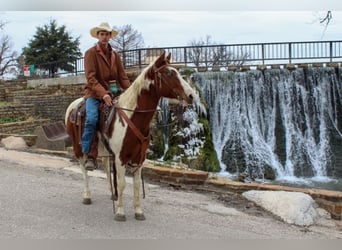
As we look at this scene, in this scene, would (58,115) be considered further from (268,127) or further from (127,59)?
(268,127)

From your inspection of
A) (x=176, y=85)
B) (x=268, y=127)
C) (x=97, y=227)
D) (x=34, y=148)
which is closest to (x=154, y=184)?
(x=97, y=227)

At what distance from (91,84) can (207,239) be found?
218cm

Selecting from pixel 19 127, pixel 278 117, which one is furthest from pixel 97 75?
pixel 278 117

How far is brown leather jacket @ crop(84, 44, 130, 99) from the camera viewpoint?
529 cm

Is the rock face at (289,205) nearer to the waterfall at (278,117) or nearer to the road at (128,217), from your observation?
the road at (128,217)

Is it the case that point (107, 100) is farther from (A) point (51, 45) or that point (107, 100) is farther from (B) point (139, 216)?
(A) point (51, 45)

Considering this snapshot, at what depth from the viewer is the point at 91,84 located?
5.30m

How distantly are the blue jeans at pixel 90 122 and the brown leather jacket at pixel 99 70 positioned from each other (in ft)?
0.30

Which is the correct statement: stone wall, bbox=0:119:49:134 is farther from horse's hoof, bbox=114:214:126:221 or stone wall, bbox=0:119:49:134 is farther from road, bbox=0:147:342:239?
horse's hoof, bbox=114:214:126:221

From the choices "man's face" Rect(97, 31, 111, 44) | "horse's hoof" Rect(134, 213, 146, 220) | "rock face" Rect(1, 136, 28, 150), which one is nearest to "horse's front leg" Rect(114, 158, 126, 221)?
"horse's hoof" Rect(134, 213, 146, 220)

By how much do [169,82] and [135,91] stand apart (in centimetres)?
51

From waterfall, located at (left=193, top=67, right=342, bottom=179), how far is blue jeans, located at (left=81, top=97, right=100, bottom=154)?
10.1m

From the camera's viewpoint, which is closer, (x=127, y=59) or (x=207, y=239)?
(x=207, y=239)

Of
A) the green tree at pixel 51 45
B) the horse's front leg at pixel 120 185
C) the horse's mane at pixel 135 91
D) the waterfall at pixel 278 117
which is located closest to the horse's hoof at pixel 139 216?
the horse's front leg at pixel 120 185
